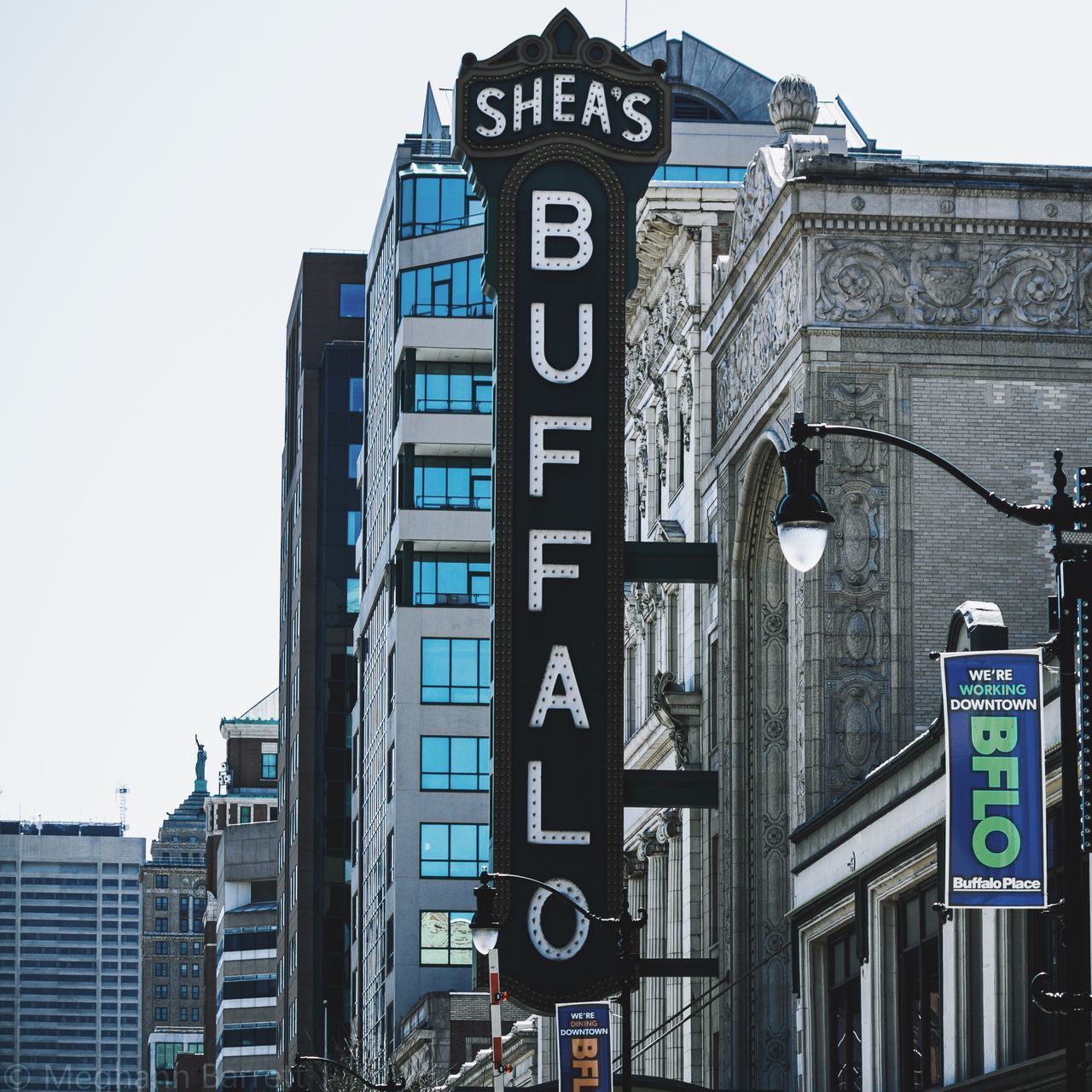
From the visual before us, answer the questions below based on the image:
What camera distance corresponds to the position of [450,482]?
10575 cm

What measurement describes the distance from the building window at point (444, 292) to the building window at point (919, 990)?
71.3 meters

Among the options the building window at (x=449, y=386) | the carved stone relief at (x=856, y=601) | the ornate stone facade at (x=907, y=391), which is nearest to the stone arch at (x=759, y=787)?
the ornate stone facade at (x=907, y=391)

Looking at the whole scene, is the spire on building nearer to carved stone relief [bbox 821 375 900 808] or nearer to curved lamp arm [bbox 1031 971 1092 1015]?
carved stone relief [bbox 821 375 900 808]

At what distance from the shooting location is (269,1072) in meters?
199

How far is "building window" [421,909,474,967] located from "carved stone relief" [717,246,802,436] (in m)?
52.8

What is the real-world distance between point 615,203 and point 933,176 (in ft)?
30.3

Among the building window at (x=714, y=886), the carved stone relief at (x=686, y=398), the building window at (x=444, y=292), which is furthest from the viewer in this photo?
the building window at (x=444, y=292)

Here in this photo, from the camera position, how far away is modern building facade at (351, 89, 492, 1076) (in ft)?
333

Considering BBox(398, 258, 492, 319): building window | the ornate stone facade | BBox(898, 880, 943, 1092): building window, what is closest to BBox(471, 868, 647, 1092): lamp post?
BBox(898, 880, 943, 1092): building window

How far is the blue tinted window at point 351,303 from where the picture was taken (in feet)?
527

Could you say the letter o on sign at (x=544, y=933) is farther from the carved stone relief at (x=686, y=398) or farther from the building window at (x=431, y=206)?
the building window at (x=431, y=206)

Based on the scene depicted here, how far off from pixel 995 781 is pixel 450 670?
274 feet

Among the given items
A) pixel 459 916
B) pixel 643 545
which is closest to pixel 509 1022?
pixel 459 916

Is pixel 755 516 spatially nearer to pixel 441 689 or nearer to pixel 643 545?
pixel 643 545
